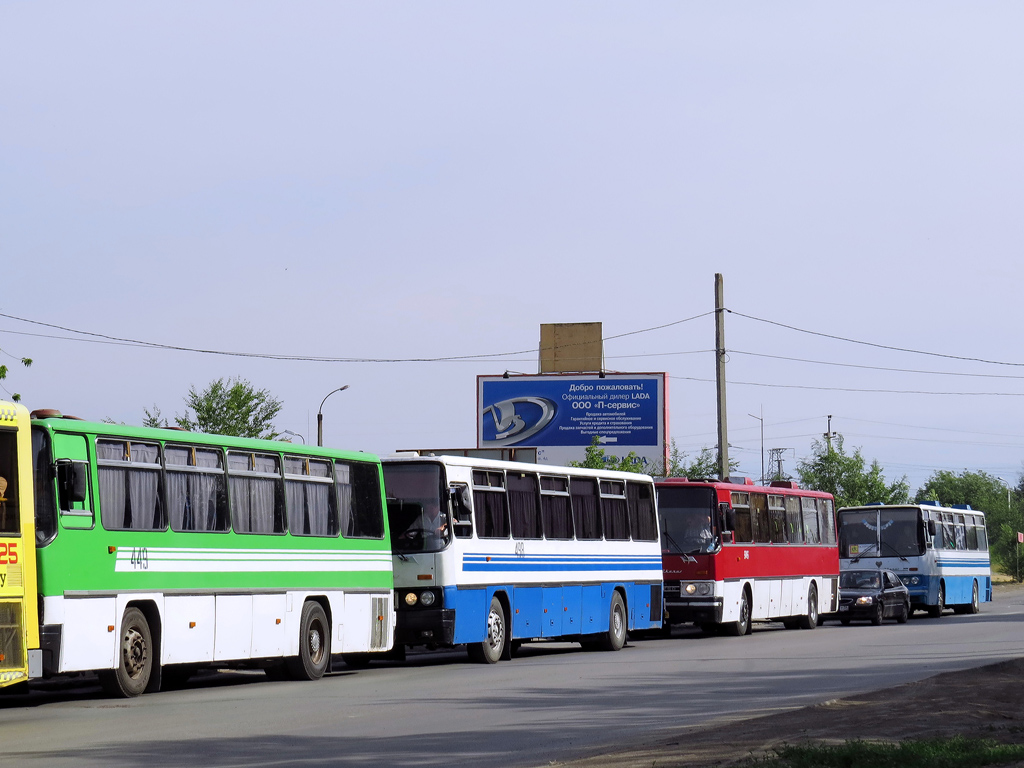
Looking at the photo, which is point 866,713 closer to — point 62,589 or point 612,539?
point 62,589

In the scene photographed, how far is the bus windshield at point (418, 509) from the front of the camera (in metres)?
22.1

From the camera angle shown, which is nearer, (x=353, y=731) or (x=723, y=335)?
(x=353, y=731)

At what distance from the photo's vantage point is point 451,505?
72.9ft

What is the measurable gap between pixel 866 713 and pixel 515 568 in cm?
1061

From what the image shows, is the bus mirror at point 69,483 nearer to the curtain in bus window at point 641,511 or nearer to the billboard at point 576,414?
the curtain in bus window at point 641,511

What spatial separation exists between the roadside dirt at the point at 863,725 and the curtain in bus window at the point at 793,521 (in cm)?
1901

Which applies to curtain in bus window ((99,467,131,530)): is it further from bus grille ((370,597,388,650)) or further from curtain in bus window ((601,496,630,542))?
curtain in bus window ((601,496,630,542))

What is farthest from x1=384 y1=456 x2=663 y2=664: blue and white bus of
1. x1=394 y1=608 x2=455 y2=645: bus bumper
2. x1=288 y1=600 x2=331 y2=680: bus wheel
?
x1=288 y1=600 x2=331 y2=680: bus wheel

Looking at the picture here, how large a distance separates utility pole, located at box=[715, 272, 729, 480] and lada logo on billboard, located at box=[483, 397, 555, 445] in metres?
26.8

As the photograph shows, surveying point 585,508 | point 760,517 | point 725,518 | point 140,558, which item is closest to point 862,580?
point 760,517

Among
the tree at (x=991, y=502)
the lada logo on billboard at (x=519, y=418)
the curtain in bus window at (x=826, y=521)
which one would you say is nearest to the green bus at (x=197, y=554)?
the curtain in bus window at (x=826, y=521)

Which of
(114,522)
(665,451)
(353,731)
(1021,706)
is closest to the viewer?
(353,731)

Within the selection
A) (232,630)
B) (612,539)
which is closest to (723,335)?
(612,539)

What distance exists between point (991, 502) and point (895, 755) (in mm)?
130771
